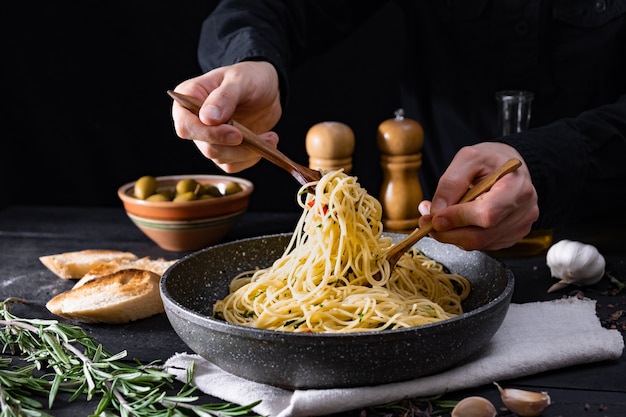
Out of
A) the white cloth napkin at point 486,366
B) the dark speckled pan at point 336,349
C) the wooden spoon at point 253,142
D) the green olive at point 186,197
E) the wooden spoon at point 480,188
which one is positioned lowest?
the white cloth napkin at point 486,366

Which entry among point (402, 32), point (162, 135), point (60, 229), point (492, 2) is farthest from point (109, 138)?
point (492, 2)

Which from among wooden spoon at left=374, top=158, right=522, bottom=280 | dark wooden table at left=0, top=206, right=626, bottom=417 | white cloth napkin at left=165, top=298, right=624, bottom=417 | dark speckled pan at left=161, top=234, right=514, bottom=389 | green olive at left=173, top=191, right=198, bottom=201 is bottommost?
dark wooden table at left=0, top=206, right=626, bottom=417

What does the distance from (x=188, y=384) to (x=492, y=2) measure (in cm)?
169

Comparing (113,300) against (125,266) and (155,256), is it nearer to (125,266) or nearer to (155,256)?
(125,266)

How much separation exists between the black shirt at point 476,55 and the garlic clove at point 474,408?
2.54ft

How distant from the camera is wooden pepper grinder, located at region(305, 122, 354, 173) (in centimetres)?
225

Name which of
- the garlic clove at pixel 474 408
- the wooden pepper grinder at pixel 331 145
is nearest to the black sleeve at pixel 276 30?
the wooden pepper grinder at pixel 331 145

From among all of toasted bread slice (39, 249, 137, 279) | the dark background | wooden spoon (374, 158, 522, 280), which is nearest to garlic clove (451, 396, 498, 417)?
wooden spoon (374, 158, 522, 280)

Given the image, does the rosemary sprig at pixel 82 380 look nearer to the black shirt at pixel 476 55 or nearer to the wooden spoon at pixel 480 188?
the wooden spoon at pixel 480 188

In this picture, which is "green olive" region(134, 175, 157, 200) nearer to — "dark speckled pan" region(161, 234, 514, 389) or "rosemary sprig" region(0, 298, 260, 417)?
"rosemary sprig" region(0, 298, 260, 417)

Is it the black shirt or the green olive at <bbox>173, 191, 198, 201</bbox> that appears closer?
the black shirt

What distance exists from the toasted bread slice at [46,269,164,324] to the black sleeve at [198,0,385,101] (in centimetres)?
63

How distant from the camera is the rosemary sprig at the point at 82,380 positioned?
126 centimetres

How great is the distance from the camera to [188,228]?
2293 millimetres
